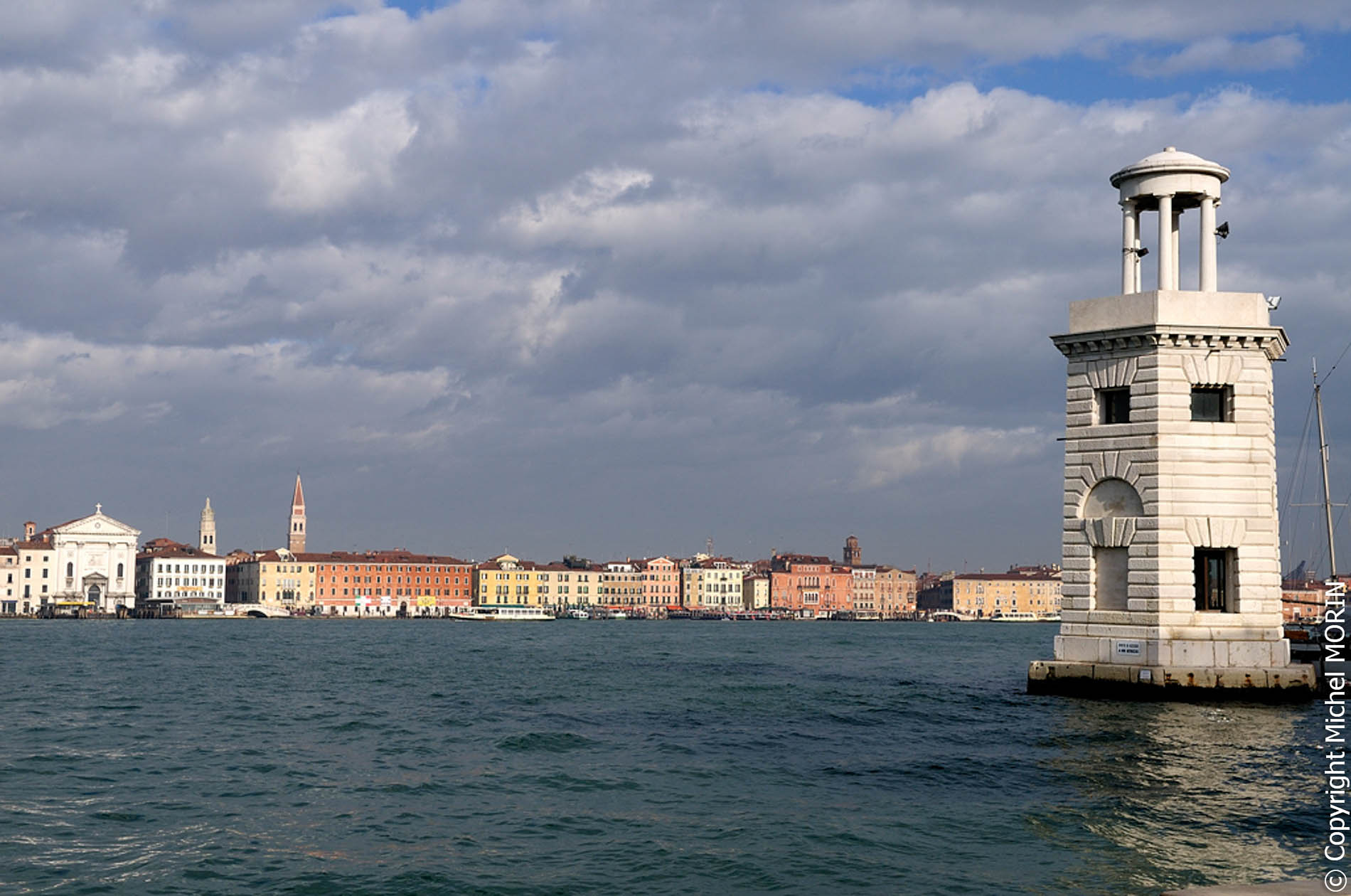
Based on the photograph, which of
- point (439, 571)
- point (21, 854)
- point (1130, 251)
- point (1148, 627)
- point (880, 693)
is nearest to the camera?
point (21, 854)

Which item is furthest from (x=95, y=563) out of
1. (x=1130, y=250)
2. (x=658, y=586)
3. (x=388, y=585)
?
(x=1130, y=250)

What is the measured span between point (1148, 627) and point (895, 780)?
10.3 meters

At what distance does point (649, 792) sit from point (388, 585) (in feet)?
535

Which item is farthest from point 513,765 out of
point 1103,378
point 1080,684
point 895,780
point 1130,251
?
point 1130,251

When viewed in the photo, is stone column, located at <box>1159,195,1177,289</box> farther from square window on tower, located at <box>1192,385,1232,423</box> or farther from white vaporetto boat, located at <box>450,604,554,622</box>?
white vaporetto boat, located at <box>450,604,554,622</box>

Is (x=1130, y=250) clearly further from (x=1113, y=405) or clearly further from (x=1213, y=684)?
(x=1213, y=684)

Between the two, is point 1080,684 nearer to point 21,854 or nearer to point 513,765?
point 513,765

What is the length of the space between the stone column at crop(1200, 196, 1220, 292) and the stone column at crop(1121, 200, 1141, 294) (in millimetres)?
1292

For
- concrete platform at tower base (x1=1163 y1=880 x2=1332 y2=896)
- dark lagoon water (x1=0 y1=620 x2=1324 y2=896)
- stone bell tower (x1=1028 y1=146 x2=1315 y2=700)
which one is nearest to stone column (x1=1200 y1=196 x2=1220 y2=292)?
stone bell tower (x1=1028 y1=146 x2=1315 y2=700)

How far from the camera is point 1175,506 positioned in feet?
84.9

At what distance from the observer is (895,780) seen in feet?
58.2

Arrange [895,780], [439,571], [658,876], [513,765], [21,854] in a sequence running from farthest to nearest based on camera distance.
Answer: [439,571] → [513,765] → [895,780] → [21,854] → [658,876]

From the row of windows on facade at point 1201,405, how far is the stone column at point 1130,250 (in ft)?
7.50

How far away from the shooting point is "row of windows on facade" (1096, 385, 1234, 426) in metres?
26.4
